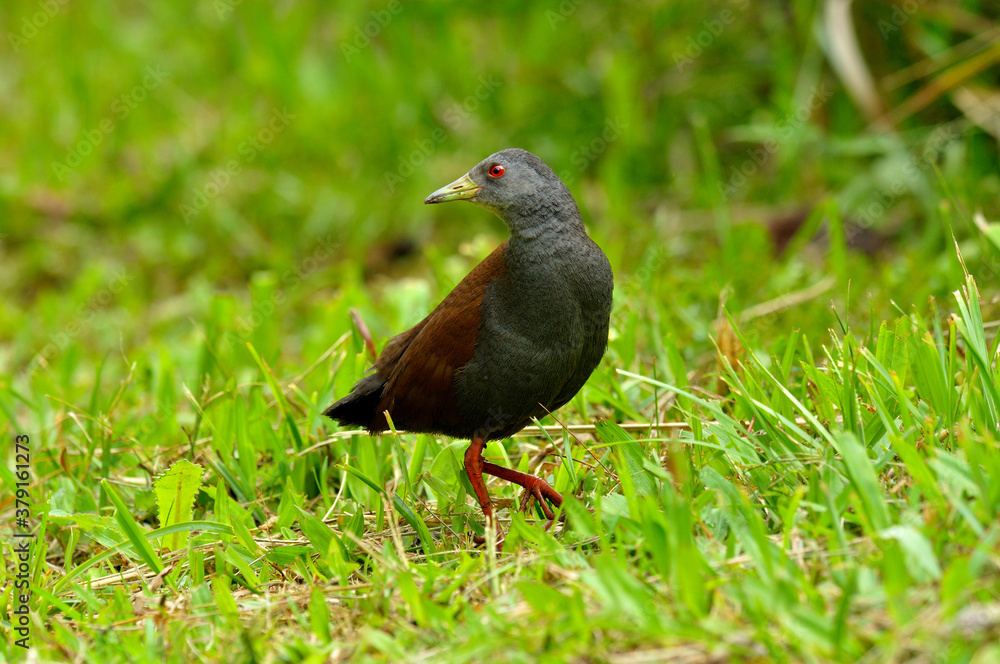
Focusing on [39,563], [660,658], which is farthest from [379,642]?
[39,563]

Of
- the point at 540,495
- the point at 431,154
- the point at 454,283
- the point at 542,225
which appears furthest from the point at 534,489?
the point at 431,154

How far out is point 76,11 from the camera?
362 inches

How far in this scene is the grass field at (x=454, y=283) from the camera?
2139 millimetres

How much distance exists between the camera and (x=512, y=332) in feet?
9.19

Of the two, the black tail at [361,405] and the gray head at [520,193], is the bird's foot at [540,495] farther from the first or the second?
the gray head at [520,193]

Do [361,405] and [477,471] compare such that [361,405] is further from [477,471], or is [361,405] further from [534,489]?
[534,489]

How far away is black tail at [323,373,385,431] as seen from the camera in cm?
311

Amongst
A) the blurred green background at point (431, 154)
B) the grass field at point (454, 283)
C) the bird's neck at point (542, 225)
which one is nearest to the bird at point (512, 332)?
the bird's neck at point (542, 225)

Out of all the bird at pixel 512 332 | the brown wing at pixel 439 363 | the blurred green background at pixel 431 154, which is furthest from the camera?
the blurred green background at pixel 431 154

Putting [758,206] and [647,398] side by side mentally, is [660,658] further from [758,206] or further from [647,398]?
[758,206]

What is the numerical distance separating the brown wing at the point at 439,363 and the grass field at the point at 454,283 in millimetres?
193

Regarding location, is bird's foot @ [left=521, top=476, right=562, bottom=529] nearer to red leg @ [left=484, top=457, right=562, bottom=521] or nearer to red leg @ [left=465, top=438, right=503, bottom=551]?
red leg @ [left=484, top=457, right=562, bottom=521]

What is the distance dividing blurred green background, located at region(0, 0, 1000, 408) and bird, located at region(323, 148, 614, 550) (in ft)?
4.59

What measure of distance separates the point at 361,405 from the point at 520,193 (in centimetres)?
88
